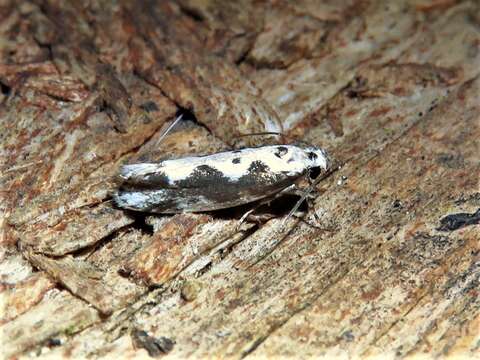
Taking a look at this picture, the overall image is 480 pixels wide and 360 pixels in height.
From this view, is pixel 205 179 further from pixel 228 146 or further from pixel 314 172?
pixel 314 172

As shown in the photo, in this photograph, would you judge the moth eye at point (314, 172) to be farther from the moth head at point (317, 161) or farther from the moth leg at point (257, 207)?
the moth leg at point (257, 207)

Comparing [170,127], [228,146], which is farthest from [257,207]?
[170,127]

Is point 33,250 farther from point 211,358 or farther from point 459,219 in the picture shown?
point 459,219

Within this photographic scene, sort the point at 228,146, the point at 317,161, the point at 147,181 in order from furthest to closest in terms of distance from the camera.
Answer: the point at 228,146
the point at 317,161
the point at 147,181

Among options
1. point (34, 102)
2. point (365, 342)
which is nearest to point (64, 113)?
point (34, 102)

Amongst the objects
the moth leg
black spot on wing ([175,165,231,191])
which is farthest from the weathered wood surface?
black spot on wing ([175,165,231,191])

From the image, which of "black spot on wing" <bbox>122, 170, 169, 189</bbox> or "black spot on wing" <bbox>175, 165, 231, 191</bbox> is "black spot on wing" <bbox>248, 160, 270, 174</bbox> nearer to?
"black spot on wing" <bbox>175, 165, 231, 191</bbox>
